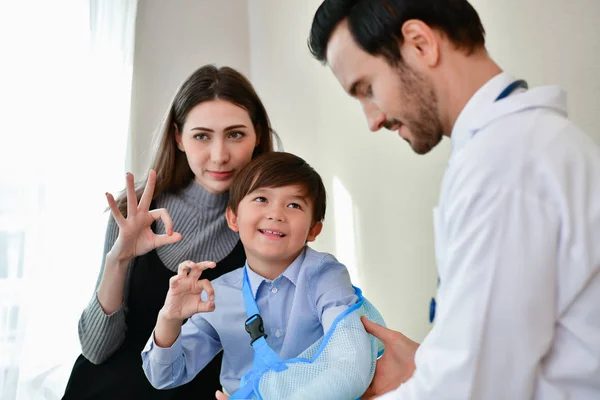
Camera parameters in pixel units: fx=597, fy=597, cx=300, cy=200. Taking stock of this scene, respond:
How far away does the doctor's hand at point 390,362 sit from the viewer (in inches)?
47.8

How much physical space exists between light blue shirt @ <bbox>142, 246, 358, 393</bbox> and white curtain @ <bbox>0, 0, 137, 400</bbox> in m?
1.52

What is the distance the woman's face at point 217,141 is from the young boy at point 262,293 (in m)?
0.25

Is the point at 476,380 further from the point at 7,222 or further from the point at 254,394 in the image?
the point at 7,222

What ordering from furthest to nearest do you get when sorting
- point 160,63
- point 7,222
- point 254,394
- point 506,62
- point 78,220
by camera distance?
point 160,63, point 78,220, point 7,222, point 506,62, point 254,394

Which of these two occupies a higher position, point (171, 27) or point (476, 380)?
point (171, 27)

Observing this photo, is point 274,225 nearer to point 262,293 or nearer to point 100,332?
point 262,293

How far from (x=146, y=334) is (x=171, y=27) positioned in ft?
6.77

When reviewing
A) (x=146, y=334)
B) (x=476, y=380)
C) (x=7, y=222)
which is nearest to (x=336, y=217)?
(x=146, y=334)

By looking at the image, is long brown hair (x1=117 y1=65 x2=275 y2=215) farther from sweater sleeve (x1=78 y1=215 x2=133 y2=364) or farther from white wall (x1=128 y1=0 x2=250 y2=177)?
white wall (x1=128 y1=0 x2=250 y2=177)

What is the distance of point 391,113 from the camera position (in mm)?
1048

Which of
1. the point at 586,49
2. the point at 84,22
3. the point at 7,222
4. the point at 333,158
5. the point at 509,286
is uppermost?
the point at 84,22

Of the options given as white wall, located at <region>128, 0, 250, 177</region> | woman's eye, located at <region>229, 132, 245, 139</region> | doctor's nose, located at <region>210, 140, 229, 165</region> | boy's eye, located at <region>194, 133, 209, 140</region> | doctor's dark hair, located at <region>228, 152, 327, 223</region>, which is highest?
white wall, located at <region>128, 0, 250, 177</region>

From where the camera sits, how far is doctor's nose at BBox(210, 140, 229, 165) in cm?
168

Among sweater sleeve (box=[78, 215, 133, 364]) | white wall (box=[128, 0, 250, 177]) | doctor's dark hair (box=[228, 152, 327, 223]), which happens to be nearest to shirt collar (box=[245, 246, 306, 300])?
doctor's dark hair (box=[228, 152, 327, 223])
